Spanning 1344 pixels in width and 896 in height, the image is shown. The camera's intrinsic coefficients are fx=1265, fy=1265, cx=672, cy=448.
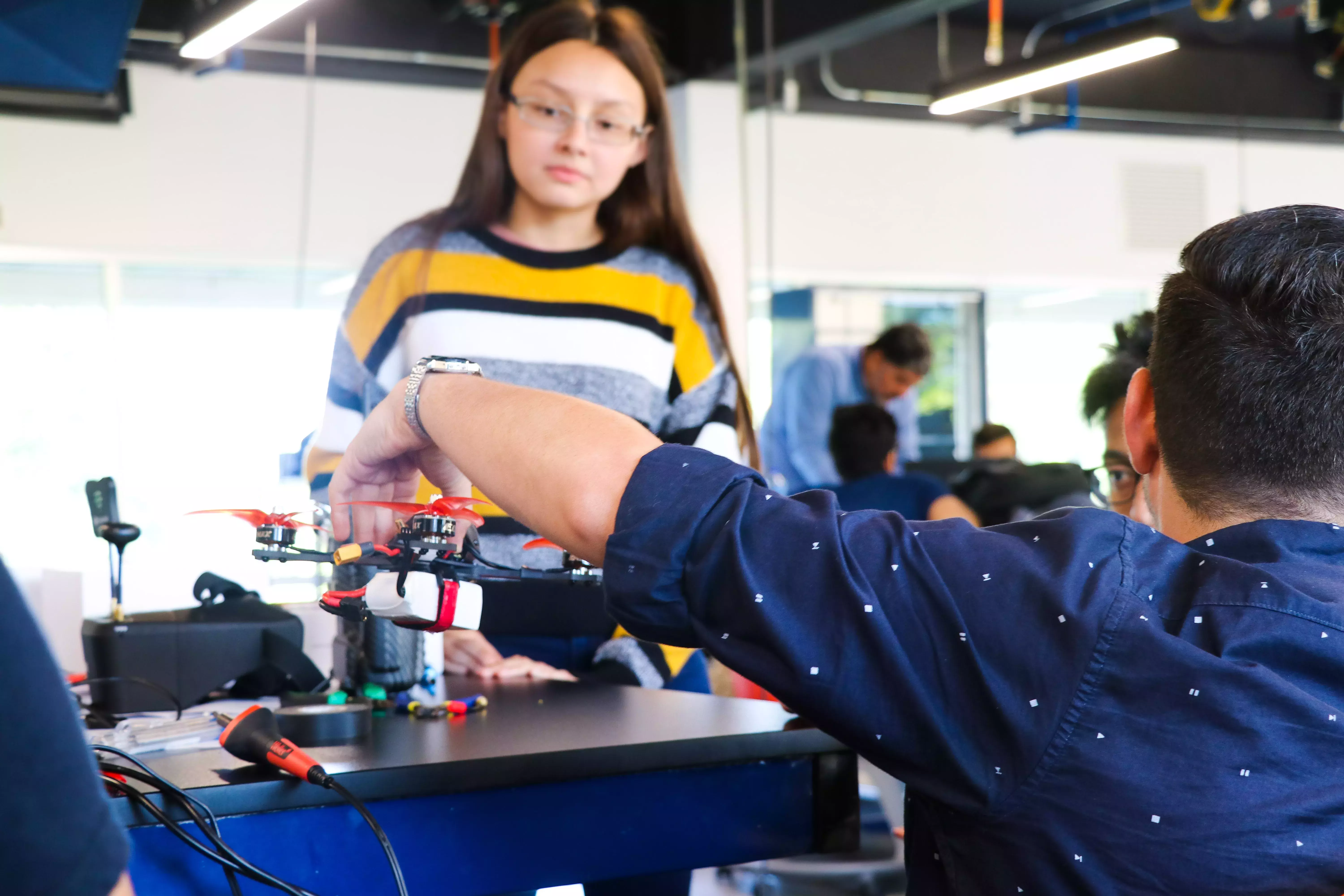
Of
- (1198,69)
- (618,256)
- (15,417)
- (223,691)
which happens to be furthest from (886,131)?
(223,691)

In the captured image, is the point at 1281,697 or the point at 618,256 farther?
the point at 618,256

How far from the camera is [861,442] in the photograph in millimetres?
3533

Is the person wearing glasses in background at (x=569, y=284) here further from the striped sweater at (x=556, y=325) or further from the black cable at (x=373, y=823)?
the black cable at (x=373, y=823)

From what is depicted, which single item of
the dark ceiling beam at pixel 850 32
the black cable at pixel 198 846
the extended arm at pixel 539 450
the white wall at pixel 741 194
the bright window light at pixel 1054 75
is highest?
the dark ceiling beam at pixel 850 32

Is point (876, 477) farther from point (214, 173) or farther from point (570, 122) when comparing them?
point (214, 173)

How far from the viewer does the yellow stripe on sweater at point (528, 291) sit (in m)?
1.41

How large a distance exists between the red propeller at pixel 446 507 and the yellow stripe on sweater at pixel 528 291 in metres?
0.41

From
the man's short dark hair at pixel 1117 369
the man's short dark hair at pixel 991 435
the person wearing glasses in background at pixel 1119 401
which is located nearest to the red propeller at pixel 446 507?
the person wearing glasses in background at pixel 1119 401

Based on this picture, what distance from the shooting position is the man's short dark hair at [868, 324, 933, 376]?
481 cm

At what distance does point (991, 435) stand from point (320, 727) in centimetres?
467

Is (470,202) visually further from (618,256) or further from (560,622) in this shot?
(560,622)

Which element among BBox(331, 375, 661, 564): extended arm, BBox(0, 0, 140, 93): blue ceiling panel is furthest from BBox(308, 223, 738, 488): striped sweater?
BBox(331, 375, 661, 564): extended arm

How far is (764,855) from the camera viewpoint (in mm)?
1029

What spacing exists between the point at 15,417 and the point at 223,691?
127 inches
